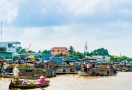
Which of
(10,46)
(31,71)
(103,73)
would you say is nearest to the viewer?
(31,71)

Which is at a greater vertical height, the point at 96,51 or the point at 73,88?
the point at 96,51

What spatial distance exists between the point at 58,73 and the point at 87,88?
60.0 ft

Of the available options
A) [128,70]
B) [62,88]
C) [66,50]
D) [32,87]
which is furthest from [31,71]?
[66,50]

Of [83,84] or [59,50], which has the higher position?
[59,50]

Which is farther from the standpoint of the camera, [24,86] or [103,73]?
[103,73]

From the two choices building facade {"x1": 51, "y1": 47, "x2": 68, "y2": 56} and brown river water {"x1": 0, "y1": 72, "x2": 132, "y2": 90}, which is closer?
brown river water {"x1": 0, "y1": 72, "x2": 132, "y2": 90}

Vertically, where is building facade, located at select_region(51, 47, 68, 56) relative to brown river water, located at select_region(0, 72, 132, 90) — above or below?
above

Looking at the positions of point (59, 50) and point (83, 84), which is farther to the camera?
point (59, 50)

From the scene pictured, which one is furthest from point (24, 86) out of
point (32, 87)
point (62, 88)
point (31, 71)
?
point (31, 71)

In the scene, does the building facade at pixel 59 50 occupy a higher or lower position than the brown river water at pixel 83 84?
higher

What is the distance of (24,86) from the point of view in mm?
23656

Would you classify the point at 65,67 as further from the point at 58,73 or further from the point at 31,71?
the point at 31,71

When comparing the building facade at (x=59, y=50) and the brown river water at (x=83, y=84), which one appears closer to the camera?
the brown river water at (x=83, y=84)

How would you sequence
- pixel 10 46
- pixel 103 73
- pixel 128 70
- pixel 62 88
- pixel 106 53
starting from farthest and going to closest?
pixel 106 53 < pixel 10 46 < pixel 128 70 < pixel 103 73 < pixel 62 88
